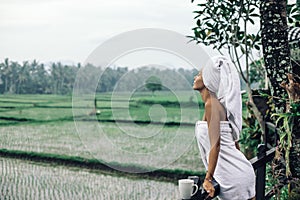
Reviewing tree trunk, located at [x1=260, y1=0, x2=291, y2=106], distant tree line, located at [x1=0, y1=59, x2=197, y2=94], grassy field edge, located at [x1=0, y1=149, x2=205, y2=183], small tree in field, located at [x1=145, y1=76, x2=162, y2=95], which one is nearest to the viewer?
tree trunk, located at [x1=260, y1=0, x2=291, y2=106]

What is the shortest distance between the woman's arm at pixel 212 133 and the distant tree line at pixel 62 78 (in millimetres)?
1468

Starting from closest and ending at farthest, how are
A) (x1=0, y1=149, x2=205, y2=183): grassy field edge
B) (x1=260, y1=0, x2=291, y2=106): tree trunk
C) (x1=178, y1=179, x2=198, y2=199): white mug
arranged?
(x1=178, y1=179, x2=198, y2=199): white mug, (x1=260, y1=0, x2=291, y2=106): tree trunk, (x1=0, y1=149, x2=205, y2=183): grassy field edge

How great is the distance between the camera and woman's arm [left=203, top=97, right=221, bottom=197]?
179 cm

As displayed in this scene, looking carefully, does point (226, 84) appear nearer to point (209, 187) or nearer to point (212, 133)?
point (212, 133)

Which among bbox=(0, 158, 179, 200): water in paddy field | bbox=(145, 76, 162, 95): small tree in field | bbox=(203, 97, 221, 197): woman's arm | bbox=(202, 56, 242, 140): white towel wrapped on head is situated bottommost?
bbox=(0, 158, 179, 200): water in paddy field

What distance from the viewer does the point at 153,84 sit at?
451 cm

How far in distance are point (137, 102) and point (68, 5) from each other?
1200 millimetres

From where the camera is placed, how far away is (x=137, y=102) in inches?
201

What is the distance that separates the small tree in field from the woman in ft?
6.55

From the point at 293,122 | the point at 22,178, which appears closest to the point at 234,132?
the point at 293,122

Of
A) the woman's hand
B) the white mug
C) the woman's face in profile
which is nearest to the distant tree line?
the woman's face in profile

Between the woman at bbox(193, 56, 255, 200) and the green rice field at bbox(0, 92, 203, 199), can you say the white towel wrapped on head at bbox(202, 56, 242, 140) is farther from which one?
the green rice field at bbox(0, 92, 203, 199)

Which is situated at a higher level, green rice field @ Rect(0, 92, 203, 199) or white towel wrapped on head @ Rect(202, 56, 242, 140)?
white towel wrapped on head @ Rect(202, 56, 242, 140)

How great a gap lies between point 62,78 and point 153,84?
1.23 meters
